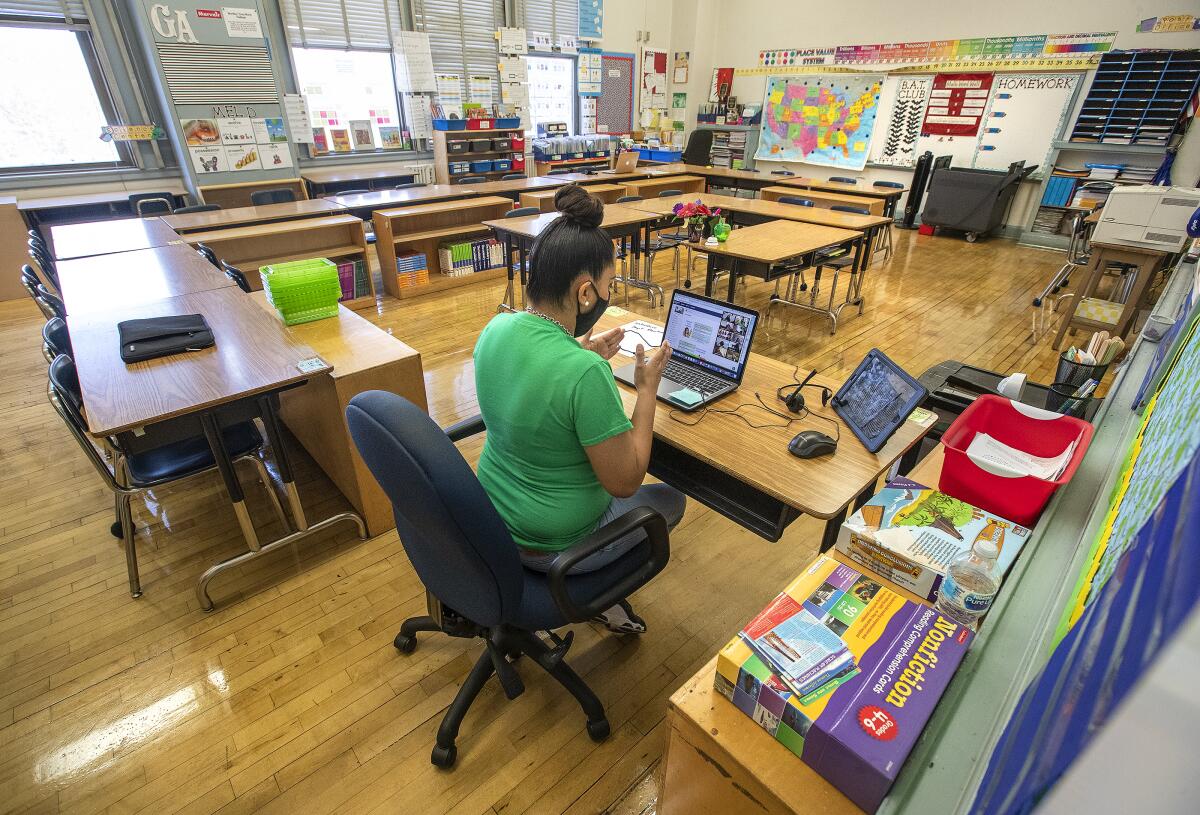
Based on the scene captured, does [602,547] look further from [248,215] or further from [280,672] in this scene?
[248,215]

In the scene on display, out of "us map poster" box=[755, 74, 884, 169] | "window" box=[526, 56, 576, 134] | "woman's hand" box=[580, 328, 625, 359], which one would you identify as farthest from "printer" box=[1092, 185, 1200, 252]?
"window" box=[526, 56, 576, 134]

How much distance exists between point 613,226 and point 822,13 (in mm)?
6696

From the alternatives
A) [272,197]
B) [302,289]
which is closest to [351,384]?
[302,289]

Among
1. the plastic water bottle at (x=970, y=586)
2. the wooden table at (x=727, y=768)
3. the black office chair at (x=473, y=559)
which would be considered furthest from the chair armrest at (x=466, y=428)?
the plastic water bottle at (x=970, y=586)

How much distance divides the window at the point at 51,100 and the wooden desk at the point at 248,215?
76.3 inches

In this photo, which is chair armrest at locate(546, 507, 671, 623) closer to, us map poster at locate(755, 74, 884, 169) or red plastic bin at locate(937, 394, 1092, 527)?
red plastic bin at locate(937, 394, 1092, 527)

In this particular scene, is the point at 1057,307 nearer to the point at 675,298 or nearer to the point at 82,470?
the point at 675,298

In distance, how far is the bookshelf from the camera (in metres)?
5.18

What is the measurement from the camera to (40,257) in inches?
154

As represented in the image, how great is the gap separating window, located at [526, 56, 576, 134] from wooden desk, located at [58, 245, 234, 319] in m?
6.49

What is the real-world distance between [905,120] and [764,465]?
351 inches

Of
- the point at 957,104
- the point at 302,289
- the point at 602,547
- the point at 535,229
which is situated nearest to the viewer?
the point at 602,547

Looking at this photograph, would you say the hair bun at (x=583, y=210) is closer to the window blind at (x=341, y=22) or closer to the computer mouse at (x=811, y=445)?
the computer mouse at (x=811, y=445)

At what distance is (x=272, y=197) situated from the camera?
213 inches
